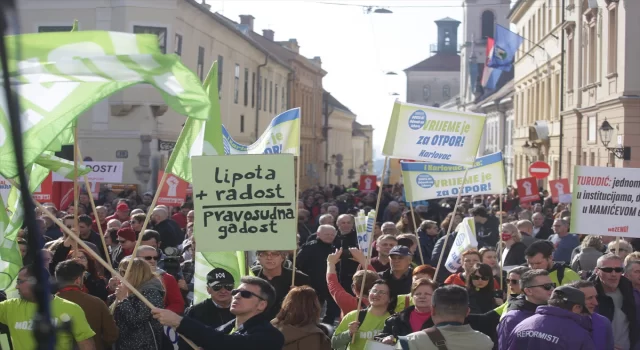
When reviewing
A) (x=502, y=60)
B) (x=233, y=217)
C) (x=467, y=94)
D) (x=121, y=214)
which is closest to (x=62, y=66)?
(x=233, y=217)

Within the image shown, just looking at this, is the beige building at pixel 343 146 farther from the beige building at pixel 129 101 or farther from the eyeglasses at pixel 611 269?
the eyeglasses at pixel 611 269

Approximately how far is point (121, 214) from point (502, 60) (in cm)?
3041

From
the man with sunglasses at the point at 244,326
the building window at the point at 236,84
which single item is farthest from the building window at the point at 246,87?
the man with sunglasses at the point at 244,326

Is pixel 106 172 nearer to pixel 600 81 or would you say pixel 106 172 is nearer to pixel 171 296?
pixel 171 296

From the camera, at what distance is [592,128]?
3247cm

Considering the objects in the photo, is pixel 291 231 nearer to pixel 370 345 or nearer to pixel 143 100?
pixel 370 345

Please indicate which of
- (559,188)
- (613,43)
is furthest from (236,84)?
(559,188)

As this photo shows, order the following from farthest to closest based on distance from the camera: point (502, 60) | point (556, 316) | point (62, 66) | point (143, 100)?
1. point (502, 60)
2. point (143, 100)
3. point (556, 316)
4. point (62, 66)

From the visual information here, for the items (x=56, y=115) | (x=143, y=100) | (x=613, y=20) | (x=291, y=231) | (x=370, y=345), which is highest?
(x=613, y=20)

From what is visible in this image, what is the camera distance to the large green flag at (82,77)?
5.11 metres

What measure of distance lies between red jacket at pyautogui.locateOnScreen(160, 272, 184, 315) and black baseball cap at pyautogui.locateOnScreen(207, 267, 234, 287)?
21.8 inches

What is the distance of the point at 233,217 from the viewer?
6793 mm

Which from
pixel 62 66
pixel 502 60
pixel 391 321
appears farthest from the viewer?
pixel 502 60

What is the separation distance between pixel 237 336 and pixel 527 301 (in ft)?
6.18
